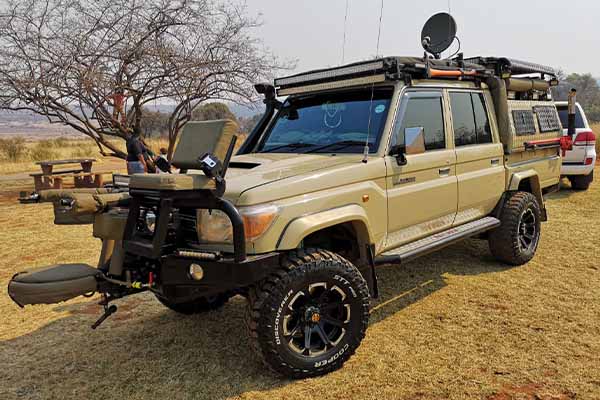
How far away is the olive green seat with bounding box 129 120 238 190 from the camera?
2.91m

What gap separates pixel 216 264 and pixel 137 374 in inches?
46.4

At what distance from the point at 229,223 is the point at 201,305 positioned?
5.44 feet

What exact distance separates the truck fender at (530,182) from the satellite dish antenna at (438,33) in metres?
1.60

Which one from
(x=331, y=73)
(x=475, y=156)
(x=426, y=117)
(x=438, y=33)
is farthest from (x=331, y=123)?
(x=438, y=33)

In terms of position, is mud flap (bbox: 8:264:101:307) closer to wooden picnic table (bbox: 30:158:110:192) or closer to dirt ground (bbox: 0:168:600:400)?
dirt ground (bbox: 0:168:600:400)

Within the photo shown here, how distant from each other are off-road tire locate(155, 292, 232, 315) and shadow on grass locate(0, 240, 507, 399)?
7 centimetres

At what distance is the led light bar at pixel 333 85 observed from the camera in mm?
4043

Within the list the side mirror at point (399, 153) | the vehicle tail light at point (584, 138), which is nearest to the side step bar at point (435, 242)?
the side mirror at point (399, 153)

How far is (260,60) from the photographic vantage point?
40.9 ft

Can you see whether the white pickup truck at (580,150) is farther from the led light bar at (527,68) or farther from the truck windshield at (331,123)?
the truck windshield at (331,123)

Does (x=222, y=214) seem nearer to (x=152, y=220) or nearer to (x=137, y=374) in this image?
(x=152, y=220)

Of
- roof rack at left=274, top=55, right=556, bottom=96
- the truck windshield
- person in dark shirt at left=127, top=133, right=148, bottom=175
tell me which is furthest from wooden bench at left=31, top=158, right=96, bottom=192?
roof rack at left=274, top=55, right=556, bottom=96

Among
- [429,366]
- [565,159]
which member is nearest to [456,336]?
[429,366]

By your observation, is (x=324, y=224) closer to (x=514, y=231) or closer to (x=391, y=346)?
(x=391, y=346)
